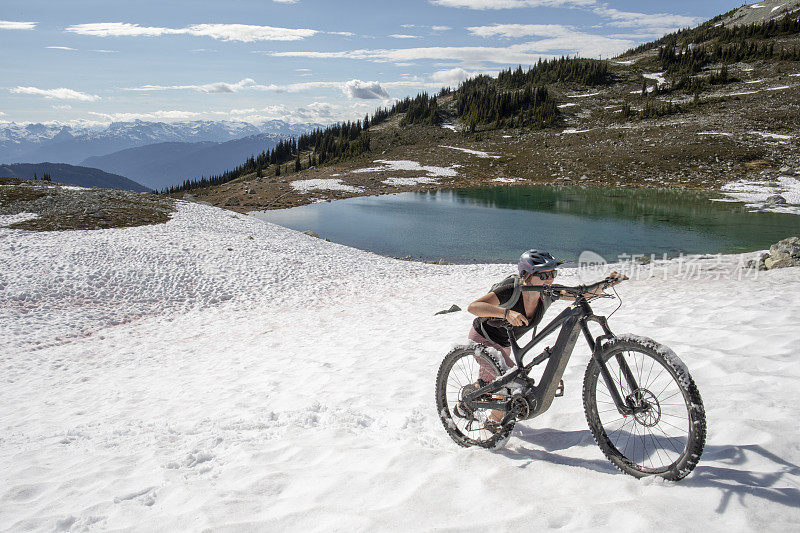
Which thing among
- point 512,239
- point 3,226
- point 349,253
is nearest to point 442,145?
point 512,239

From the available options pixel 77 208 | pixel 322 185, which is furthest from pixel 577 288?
pixel 322 185

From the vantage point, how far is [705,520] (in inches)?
131

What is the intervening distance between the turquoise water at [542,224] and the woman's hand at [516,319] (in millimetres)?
24668

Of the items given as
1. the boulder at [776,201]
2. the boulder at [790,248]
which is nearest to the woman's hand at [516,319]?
the boulder at [790,248]

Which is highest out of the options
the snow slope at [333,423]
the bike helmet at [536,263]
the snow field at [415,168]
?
the snow field at [415,168]

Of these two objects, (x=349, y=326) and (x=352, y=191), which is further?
(x=352, y=191)

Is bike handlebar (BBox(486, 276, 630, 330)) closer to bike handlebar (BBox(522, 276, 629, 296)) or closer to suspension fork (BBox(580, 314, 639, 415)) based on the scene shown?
bike handlebar (BBox(522, 276, 629, 296))

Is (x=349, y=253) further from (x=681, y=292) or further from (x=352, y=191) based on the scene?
(x=352, y=191)

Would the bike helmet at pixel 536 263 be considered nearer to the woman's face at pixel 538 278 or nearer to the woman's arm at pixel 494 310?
the woman's face at pixel 538 278

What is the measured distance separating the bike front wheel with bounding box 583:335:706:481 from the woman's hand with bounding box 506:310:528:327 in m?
0.85

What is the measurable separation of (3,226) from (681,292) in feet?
112

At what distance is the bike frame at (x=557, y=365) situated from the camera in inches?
164

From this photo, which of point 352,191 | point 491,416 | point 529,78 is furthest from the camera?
point 529,78

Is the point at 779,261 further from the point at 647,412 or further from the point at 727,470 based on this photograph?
the point at 647,412
